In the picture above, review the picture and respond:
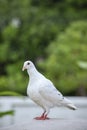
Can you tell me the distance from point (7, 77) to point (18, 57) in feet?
1.88

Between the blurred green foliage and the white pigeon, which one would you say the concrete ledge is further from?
the blurred green foliage

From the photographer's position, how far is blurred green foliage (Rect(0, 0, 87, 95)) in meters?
10.1

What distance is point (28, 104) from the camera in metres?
9.04

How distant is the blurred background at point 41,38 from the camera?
10047 mm

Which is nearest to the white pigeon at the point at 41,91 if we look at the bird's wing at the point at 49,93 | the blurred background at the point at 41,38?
the bird's wing at the point at 49,93

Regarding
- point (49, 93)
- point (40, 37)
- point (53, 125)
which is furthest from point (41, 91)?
point (40, 37)

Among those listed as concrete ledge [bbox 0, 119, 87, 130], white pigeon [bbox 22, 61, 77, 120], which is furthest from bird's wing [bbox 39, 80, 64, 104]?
concrete ledge [bbox 0, 119, 87, 130]

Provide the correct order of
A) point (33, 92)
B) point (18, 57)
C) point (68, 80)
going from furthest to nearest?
point (18, 57), point (68, 80), point (33, 92)

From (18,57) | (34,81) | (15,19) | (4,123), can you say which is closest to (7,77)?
(18,57)

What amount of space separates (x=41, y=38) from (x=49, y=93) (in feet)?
23.7

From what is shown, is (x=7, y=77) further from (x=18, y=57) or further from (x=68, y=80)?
(x=68, y=80)

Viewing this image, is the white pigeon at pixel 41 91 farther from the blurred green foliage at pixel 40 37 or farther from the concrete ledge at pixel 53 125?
the blurred green foliage at pixel 40 37

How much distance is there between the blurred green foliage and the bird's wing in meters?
5.58

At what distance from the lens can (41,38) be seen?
37.8 feet
